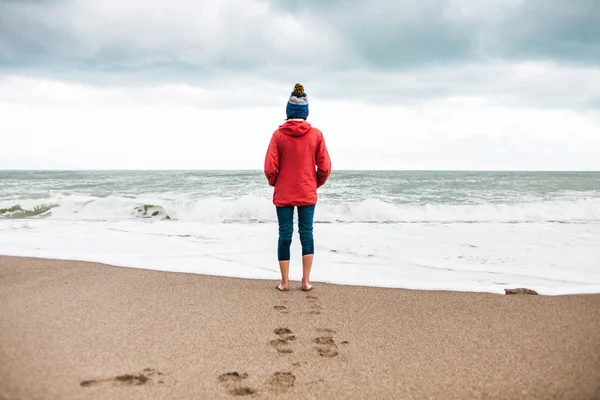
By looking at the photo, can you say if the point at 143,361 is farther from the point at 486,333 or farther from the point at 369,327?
the point at 486,333

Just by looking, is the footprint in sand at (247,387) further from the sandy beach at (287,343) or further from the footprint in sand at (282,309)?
the footprint in sand at (282,309)

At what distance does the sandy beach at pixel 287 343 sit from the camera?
7.48 ft

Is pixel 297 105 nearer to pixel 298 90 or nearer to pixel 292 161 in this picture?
pixel 298 90

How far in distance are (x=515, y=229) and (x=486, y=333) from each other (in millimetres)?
7431

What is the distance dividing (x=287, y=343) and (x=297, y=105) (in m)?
2.36

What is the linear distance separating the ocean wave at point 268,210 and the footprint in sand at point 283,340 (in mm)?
9156

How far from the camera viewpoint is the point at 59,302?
3.66 meters

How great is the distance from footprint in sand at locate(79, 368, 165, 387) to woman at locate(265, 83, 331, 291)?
213 centimetres

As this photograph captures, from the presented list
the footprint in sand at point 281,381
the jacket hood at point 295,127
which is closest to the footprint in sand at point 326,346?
the footprint in sand at point 281,381

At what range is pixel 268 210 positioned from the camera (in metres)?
13.3

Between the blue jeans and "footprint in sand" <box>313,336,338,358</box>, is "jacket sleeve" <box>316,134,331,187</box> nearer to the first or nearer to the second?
the blue jeans

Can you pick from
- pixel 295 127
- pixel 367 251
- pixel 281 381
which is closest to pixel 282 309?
pixel 281 381

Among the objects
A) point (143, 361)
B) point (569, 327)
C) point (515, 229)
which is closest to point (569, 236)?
point (515, 229)

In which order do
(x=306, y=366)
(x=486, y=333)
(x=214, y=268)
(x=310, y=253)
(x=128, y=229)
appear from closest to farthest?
(x=306, y=366)
(x=486, y=333)
(x=310, y=253)
(x=214, y=268)
(x=128, y=229)
